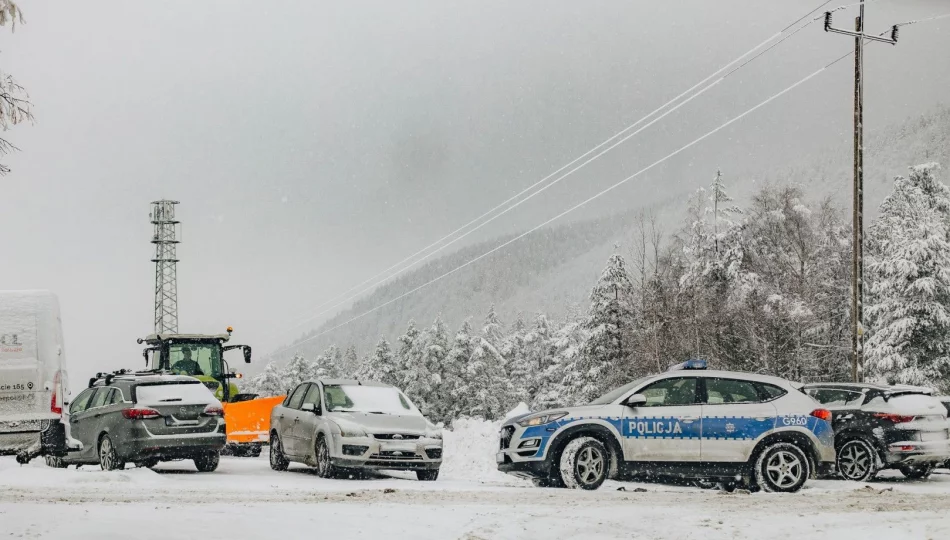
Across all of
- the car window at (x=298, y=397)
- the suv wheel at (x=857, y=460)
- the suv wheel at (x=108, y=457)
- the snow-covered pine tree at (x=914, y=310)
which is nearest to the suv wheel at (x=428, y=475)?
the car window at (x=298, y=397)

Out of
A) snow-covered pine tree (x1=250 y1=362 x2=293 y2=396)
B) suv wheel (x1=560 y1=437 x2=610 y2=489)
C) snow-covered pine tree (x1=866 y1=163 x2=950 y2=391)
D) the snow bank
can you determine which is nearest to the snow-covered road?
suv wheel (x1=560 y1=437 x2=610 y2=489)

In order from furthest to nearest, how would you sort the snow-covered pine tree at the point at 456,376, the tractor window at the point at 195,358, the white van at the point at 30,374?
the snow-covered pine tree at the point at 456,376 → the tractor window at the point at 195,358 → the white van at the point at 30,374

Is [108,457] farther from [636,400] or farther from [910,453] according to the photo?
[910,453]

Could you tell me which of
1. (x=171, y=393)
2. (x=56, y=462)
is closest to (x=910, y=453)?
(x=171, y=393)

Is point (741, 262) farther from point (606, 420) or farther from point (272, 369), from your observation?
point (272, 369)

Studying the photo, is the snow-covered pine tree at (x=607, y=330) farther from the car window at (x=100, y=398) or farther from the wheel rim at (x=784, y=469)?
the wheel rim at (x=784, y=469)

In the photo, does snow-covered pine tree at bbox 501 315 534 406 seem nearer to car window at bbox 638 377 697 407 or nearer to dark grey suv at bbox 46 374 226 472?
dark grey suv at bbox 46 374 226 472

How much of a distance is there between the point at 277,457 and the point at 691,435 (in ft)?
24.9

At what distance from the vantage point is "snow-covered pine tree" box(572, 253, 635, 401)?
5603 cm

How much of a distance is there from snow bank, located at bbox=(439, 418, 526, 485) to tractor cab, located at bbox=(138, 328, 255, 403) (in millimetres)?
5965

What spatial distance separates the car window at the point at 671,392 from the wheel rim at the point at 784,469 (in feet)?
4.34

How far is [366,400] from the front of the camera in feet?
53.5

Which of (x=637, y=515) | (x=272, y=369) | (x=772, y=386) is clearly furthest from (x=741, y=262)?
(x=272, y=369)

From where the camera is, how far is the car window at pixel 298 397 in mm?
17031
